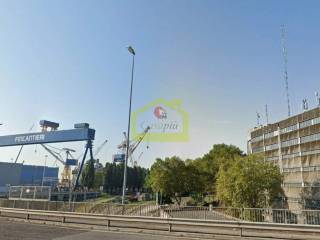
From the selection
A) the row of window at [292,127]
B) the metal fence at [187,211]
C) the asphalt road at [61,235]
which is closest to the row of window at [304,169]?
the row of window at [292,127]

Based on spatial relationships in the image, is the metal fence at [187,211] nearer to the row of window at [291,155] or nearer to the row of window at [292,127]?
the row of window at [292,127]

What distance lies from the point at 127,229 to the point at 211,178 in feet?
122

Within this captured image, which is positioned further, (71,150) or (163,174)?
(71,150)

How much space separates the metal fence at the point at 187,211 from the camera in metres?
19.0

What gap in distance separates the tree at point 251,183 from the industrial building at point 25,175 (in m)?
52.8

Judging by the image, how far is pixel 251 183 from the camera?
90.8ft

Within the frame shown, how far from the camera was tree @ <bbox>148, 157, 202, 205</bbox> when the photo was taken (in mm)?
42156

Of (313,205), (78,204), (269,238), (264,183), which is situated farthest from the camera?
(313,205)

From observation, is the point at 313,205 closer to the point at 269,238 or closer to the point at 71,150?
the point at 269,238

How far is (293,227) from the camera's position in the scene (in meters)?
13.3

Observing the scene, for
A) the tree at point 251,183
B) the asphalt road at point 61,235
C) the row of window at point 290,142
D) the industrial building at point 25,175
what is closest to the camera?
the asphalt road at point 61,235

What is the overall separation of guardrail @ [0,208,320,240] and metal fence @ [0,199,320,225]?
175 centimetres

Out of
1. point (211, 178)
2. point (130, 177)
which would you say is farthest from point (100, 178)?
point (211, 178)

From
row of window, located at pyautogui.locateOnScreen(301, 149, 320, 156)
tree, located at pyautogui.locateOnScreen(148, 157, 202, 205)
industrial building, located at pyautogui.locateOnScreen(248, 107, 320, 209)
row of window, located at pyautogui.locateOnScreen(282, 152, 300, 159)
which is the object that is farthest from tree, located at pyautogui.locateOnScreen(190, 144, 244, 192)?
row of window, located at pyautogui.locateOnScreen(301, 149, 320, 156)
